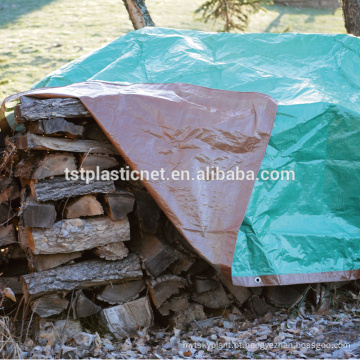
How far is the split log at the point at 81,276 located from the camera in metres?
2.66

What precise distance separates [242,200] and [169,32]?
1921 mm

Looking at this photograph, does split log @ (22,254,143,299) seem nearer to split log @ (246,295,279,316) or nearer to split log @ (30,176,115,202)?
split log @ (30,176,115,202)

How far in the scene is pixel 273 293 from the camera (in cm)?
305

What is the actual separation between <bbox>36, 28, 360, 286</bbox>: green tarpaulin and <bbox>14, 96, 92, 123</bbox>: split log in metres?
0.61

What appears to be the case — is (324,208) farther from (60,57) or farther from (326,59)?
(60,57)

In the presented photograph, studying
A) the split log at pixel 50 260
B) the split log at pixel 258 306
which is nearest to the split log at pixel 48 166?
the split log at pixel 50 260

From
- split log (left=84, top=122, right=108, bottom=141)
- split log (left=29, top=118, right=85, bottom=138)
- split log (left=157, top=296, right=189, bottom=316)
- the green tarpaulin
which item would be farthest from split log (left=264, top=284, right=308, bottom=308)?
split log (left=29, top=118, right=85, bottom=138)

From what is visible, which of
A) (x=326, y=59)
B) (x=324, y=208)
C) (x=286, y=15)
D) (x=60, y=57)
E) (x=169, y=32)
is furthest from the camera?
(x=286, y=15)

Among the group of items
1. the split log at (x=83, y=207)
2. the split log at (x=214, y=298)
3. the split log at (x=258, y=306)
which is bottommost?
the split log at (x=258, y=306)

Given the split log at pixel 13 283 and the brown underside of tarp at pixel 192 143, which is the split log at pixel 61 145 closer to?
the brown underside of tarp at pixel 192 143

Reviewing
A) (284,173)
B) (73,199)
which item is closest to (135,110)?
(73,199)

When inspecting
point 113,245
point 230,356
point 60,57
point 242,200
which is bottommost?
point 230,356

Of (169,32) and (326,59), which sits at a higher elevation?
(169,32)

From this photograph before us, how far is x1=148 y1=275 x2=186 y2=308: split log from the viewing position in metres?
2.86
